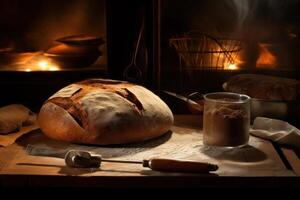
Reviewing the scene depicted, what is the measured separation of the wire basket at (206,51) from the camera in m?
1.54

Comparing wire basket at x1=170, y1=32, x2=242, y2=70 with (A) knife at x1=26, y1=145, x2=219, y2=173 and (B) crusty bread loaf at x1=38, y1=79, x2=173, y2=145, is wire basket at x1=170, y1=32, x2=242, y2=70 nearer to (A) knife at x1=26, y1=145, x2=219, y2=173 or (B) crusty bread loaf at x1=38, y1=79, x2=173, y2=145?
(B) crusty bread loaf at x1=38, y1=79, x2=173, y2=145

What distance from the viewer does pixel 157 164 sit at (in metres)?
1.03

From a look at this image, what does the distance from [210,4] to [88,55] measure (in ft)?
1.32

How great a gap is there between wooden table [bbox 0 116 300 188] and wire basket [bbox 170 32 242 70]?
1.23 feet

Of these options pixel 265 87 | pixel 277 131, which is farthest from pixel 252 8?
pixel 277 131

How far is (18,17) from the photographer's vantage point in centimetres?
156

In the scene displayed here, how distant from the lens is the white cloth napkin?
4.01 ft

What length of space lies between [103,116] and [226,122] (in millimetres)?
281

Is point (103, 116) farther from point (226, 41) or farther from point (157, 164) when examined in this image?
point (226, 41)

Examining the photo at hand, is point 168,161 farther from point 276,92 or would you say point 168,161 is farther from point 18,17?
point 18,17

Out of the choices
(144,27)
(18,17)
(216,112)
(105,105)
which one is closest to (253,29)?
(144,27)

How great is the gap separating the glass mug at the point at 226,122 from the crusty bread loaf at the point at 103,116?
5.1 inches
